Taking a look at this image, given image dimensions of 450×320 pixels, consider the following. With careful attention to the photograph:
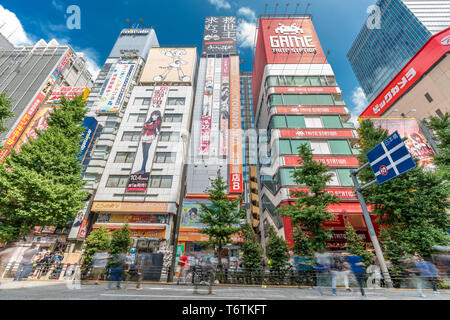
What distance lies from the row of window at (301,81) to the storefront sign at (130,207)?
895 inches

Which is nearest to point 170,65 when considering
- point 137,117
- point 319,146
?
point 137,117

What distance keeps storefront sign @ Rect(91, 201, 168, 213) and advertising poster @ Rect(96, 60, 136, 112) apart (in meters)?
15.9

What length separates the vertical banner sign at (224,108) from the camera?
27.6 m

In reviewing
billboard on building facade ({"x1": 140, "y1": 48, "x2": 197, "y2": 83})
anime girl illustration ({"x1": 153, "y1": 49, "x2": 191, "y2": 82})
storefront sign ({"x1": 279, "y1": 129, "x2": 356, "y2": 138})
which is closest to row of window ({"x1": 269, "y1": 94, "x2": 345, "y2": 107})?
storefront sign ({"x1": 279, "y1": 129, "x2": 356, "y2": 138})

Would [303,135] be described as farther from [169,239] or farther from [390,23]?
[390,23]

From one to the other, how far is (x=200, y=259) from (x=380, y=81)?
7998 centimetres

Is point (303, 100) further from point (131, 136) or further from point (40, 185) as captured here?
point (40, 185)

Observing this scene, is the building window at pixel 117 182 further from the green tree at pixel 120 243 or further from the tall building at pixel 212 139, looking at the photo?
the green tree at pixel 120 243

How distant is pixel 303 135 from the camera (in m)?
23.9

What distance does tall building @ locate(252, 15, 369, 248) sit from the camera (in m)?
19.9

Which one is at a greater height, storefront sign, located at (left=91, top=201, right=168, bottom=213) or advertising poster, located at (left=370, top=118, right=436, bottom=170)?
advertising poster, located at (left=370, top=118, right=436, bottom=170)

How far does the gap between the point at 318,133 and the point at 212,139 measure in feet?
45.8

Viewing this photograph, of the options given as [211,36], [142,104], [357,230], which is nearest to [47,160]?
[142,104]

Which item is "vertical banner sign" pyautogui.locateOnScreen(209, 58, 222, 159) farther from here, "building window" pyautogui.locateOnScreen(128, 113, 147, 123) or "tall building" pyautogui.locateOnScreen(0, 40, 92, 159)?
"tall building" pyautogui.locateOnScreen(0, 40, 92, 159)
